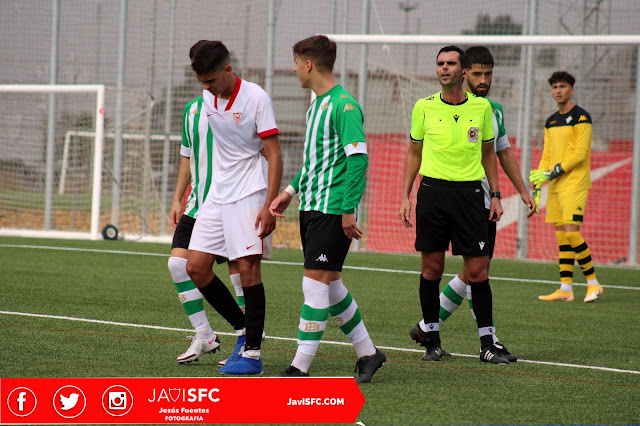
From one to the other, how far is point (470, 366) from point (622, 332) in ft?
7.60

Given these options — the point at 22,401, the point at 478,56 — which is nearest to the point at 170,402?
the point at 22,401

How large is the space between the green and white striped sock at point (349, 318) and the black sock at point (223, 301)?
0.81 m

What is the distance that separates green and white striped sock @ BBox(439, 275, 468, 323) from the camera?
6.22m

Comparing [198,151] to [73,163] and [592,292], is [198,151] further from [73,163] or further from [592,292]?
[73,163]

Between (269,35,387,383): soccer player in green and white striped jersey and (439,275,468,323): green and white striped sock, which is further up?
(269,35,387,383): soccer player in green and white striped jersey

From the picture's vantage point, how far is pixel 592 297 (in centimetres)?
924

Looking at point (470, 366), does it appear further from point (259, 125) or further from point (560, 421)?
point (259, 125)

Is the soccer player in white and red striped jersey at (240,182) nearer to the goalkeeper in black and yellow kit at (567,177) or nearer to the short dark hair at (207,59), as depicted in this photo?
the short dark hair at (207,59)

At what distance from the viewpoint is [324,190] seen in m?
4.68

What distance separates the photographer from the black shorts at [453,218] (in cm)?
562

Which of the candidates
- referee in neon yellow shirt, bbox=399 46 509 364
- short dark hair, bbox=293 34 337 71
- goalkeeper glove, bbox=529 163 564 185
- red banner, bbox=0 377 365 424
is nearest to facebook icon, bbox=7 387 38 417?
red banner, bbox=0 377 365 424

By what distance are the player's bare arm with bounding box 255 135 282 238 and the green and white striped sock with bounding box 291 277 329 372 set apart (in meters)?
0.39

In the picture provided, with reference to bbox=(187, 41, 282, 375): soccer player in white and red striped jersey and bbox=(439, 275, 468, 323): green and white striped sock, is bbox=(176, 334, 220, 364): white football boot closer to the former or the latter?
bbox=(187, 41, 282, 375): soccer player in white and red striped jersey

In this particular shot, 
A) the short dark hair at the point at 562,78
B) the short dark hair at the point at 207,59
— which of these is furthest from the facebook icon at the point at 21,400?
the short dark hair at the point at 562,78
